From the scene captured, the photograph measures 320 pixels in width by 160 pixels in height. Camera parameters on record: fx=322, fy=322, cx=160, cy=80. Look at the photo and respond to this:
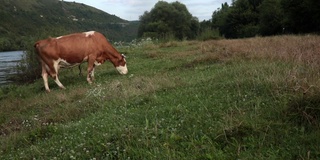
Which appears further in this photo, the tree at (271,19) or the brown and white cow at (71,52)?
the tree at (271,19)

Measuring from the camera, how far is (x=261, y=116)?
4.74 m

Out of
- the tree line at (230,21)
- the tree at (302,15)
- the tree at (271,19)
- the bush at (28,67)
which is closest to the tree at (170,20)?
the tree line at (230,21)

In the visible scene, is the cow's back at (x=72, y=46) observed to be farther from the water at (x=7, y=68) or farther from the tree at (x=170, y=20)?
the tree at (x=170, y=20)

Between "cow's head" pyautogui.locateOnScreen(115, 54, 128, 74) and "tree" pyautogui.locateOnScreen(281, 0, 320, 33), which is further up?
"tree" pyautogui.locateOnScreen(281, 0, 320, 33)

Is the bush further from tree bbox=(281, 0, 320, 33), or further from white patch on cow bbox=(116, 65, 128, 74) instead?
tree bbox=(281, 0, 320, 33)

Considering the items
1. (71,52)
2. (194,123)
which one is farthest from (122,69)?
(194,123)

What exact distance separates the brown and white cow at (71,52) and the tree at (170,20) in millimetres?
65458

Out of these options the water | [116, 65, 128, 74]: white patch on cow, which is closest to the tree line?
the water

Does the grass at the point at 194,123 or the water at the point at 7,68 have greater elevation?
the grass at the point at 194,123

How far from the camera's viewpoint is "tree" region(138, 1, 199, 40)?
3169 inches

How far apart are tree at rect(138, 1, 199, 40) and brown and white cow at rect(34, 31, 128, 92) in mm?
65458

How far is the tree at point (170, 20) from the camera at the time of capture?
80500 mm

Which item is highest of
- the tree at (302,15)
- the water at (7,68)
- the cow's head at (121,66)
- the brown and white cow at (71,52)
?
the tree at (302,15)

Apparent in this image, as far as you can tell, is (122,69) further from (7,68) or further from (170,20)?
(170,20)
